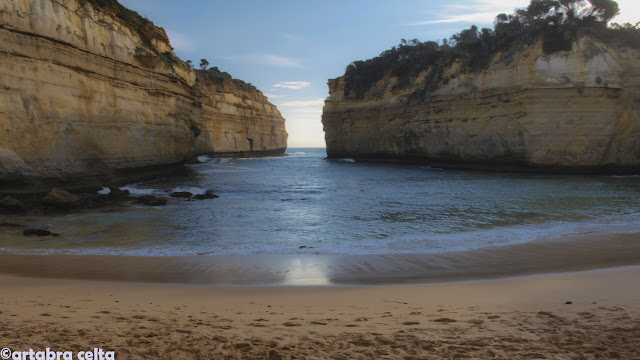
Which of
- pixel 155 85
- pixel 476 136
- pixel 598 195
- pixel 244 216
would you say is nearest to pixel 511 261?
Result: pixel 244 216

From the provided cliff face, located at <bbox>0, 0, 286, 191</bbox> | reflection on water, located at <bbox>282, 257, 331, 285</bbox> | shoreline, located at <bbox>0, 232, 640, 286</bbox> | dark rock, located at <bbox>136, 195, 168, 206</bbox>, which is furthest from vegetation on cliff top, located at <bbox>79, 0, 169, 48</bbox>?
reflection on water, located at <bbox>282, 257, 331, 285</bbox>

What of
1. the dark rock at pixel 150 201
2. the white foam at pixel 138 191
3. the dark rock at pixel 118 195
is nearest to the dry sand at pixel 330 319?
the dark rock at pixel 150 201

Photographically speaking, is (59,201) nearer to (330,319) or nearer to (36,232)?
(36,232)

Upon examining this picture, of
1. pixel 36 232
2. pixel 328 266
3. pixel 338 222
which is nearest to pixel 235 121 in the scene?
pixel 338 222

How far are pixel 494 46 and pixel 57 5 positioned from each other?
935 inches

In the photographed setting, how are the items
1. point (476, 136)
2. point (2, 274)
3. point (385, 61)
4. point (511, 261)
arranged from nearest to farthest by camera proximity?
1. point (2, 274)
2. point (511, 261)
3. point (476, 136)
4. point (385, 61)

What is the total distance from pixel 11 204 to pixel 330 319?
33.3 feet

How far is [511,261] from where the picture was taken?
235 inches

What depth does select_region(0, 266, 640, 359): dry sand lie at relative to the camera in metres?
2.80

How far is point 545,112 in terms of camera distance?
2044 centimetres

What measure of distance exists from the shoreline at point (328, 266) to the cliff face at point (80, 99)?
21.4 feet

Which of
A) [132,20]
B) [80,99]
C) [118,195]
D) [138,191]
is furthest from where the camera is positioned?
[132,20]

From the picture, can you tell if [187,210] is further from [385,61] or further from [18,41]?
[385,61]

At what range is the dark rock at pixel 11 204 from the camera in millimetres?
9625
